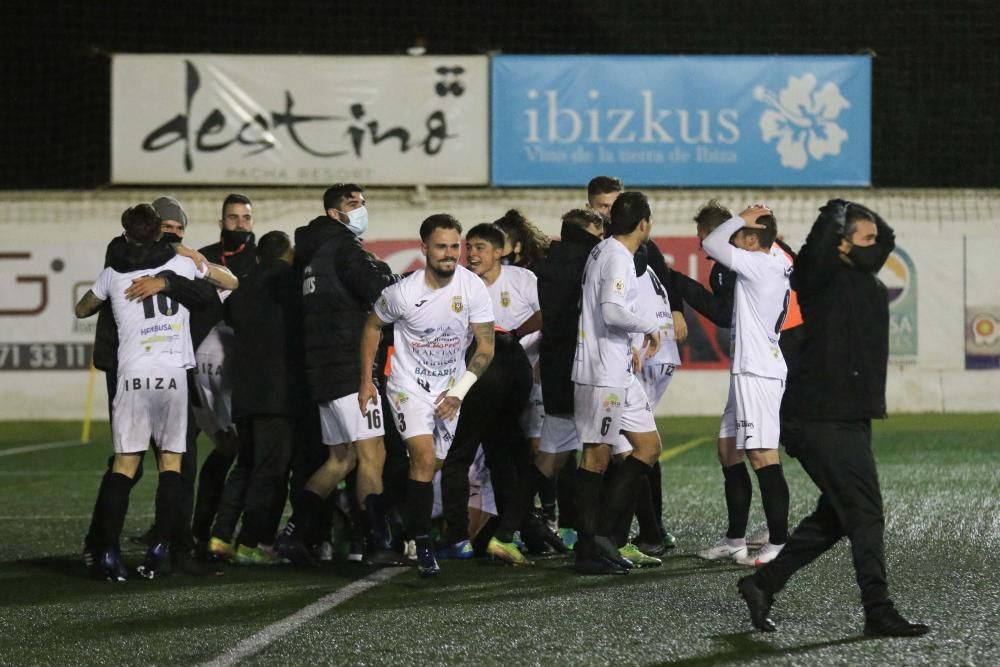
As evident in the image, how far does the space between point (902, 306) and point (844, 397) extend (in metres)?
13.5

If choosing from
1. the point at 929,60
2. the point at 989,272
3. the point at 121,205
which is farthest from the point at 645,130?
the point at 929,60

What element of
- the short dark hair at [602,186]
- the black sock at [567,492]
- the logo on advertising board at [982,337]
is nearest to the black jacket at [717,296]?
the short dark hair at [602,186]

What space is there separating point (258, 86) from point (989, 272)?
378 inches

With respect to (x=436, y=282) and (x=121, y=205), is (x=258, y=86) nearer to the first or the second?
(x=121, y=205)

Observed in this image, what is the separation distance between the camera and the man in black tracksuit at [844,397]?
226 inches

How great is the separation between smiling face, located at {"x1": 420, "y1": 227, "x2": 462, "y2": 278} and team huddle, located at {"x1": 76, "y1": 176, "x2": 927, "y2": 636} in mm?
19

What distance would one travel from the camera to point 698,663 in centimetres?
541

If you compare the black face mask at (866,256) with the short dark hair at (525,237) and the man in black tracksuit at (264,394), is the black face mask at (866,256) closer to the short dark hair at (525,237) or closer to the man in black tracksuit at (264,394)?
the short dark hair at (525,237)

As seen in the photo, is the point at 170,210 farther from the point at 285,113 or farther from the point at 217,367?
the point at 285,113

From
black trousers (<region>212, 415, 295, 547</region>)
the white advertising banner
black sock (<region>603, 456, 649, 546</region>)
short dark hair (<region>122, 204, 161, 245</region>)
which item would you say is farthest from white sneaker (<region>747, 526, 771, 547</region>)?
the white advertising banner

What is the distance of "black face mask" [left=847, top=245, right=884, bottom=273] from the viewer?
5.79 meters

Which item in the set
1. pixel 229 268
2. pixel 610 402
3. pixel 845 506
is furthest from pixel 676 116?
pixel 845 506

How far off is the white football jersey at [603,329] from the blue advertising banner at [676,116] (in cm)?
1155

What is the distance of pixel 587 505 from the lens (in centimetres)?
745
